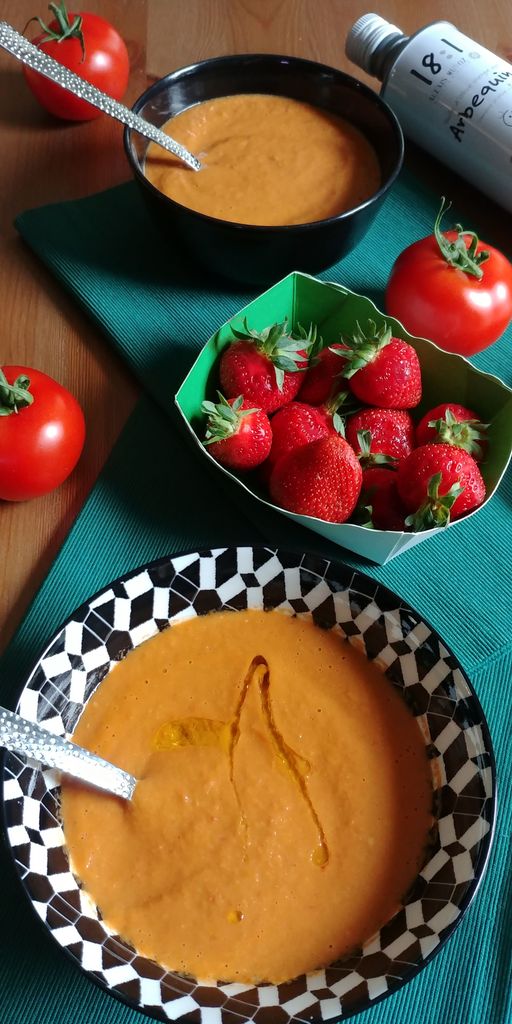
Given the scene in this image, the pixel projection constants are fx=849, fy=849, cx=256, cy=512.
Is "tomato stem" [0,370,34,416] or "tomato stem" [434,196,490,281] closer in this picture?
"tomato stem" [0,370,34,416]

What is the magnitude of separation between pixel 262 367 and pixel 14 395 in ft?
0.96

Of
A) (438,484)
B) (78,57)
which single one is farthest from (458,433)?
(78,57)

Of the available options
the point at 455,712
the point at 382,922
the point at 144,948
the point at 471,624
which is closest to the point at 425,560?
the point at 471,624

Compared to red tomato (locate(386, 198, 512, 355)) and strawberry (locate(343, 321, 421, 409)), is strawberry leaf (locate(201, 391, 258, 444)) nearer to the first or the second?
strawberry (locate(343, 321, 421, 409))

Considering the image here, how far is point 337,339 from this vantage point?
1126 mm

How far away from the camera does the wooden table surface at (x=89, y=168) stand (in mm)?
1062

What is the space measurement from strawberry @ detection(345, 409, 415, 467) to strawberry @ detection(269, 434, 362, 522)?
6cm

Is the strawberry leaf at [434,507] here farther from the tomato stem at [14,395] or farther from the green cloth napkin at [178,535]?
the tomato stem at [14,395]

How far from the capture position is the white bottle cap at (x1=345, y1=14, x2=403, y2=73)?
1396mm

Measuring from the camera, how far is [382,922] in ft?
2.53

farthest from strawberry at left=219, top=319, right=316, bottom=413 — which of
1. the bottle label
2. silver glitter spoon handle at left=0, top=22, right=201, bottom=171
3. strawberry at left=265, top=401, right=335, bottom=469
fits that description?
the bottle label

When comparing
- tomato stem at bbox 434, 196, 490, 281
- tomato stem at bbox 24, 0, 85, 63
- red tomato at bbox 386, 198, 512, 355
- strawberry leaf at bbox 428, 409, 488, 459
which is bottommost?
tomato stem at bbox 24, 0, 85, 63

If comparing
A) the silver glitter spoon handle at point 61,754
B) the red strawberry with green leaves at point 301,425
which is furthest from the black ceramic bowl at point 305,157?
the silver glitter spoon handle at point 61,754

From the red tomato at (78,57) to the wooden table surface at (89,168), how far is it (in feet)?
0.18
